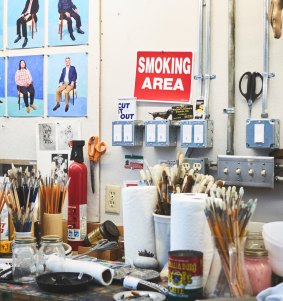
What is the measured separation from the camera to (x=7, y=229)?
2062 millimetres

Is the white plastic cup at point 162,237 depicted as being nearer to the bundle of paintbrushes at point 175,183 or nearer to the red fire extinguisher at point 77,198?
the bundle of paintbrushes at point 175,183

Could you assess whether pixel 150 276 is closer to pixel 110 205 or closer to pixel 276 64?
pixel 110 205

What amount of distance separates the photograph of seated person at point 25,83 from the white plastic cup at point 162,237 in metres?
1.07

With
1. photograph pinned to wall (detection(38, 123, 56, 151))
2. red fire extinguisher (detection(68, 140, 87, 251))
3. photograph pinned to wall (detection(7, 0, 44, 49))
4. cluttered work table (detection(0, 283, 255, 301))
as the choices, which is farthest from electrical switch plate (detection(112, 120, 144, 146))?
cluttered work table (detection(0, 283, 255, 301))

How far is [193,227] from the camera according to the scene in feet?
5.12

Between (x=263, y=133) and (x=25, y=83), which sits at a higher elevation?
(x=25, y=83)

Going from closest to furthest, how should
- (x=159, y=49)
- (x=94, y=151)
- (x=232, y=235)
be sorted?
(x=232, y=235)
(x=159, y=49)
(x=94, y=151)

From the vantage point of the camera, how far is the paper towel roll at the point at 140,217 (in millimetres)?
1784

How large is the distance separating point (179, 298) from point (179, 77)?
41.7 inches

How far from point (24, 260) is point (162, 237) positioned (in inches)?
18.0

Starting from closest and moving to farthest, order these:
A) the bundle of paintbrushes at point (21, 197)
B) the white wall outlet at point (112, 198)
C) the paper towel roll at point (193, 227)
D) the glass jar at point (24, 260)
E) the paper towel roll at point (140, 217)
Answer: the paper towel roll at point (193, 227), the glass jar at point (24, 260), the paper towel roll at point (140, 217), the bundle of paintbrushes at point (21, 197), the white wall outlet at point (112, 198)

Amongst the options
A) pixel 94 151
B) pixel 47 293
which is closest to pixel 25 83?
pixel 94 151

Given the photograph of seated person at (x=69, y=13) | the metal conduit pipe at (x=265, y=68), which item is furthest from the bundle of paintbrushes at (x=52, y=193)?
the metal conduit pipe at (x=265, y=68)

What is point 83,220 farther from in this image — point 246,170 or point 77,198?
point 246,170
